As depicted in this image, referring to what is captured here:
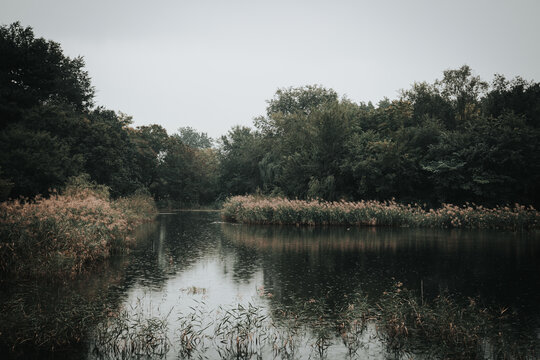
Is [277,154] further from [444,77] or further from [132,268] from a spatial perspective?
[132,268]

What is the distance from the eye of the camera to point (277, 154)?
58.8 metres

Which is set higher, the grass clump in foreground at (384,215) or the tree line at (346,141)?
Answer: the tree line at (346,141)

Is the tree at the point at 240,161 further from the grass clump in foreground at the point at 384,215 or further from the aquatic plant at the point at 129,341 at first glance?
the aquatic plant at the point at 129,341

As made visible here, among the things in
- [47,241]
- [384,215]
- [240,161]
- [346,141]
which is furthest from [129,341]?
[240,161]

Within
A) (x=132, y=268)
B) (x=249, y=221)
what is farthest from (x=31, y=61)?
(x=132, y=268)

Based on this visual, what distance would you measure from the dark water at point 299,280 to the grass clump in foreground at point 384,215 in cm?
857

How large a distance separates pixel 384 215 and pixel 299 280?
2175 centimetres

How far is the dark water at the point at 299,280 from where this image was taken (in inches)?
371

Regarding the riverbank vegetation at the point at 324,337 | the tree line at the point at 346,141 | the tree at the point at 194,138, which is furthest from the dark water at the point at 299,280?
the tree at the point at 194,138

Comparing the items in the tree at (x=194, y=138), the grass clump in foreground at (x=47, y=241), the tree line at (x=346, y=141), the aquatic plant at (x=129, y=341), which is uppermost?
the tree at (x=194, y=138)

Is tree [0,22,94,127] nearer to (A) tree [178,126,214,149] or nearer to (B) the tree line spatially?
(B) the tree line

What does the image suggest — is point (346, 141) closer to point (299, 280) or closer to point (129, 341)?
point (299, 280)

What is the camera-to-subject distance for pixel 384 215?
33.5 metres

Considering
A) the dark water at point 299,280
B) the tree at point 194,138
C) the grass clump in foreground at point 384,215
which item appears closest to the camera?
the dark water at point 299,280
